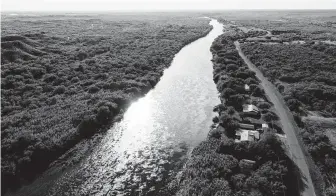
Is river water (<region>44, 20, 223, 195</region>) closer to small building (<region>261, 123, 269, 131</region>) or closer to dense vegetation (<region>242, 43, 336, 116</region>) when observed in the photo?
small building (<region>261, 123, 269, 131</region>)

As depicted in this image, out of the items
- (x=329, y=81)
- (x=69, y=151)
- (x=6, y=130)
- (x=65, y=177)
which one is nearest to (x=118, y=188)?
(x=65, y=177)

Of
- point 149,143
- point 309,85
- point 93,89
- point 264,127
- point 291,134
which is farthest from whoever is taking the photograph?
point 309,85

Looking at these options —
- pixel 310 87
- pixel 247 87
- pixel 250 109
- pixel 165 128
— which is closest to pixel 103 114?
pixel 165 128

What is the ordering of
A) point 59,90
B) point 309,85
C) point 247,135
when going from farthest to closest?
point 309,85 → point 59,90 → point 247,135

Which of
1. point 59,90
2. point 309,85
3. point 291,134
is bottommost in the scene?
point 291,134

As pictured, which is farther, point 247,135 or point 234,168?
point 247,135

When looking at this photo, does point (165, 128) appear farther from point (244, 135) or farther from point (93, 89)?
point (93, 89)

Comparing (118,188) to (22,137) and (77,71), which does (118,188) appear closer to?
(22,137)

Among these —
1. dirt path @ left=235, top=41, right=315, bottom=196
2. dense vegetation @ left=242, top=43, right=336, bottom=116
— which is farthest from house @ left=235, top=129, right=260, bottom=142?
dense vegetation @ left=242, top=43, right=336, bottom=116

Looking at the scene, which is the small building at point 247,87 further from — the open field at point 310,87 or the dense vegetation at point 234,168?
the dense vegetation at point 234,168
